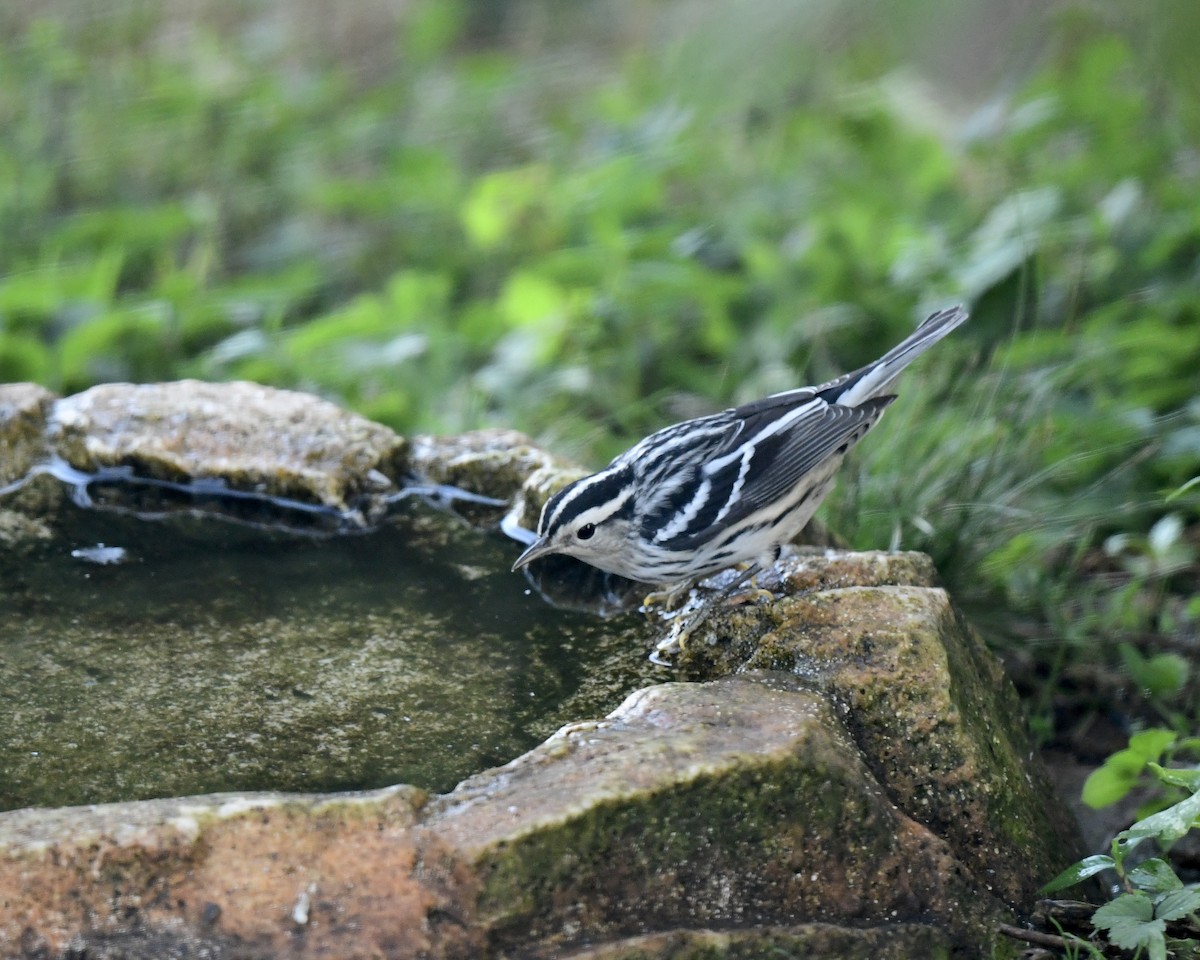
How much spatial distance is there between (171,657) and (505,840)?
3.84ft

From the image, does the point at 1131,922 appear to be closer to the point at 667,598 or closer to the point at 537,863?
the point at 537,863

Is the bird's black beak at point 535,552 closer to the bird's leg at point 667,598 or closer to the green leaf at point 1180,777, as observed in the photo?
the bird's leg at point 667,598

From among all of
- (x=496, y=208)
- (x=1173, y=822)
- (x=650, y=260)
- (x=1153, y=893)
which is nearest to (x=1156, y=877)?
(x=1153, y=893)

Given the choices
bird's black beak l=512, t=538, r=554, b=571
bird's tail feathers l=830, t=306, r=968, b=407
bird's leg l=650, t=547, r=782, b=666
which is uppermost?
bird's tail feathers l=830, t=306, r=968, b=407

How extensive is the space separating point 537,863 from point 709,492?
4.23 ft

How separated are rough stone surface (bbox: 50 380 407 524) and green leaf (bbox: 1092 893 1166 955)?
2.04m

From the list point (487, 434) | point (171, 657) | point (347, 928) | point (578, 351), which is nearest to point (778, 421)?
point (487, 434)

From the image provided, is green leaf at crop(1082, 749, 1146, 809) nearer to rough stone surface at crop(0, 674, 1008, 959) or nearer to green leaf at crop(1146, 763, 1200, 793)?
green leaf at crop(1146, 763, 1200, 793)

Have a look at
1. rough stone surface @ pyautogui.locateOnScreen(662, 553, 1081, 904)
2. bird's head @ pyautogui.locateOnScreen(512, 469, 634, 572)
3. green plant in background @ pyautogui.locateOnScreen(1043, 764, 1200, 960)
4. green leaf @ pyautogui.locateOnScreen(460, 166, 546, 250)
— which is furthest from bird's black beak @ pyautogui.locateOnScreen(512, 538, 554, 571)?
green leaf @ pyautogui.locateOnScreen(460, 166, 546, 250)

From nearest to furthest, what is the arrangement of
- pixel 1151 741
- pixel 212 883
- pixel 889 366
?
pixel 212 883, pixel 1151 741, pixel 889 366

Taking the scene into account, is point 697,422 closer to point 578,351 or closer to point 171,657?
point 171,657

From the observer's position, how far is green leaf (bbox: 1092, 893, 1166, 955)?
8.31ft

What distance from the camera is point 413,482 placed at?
12.8ft

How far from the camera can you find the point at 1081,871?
2.68m
